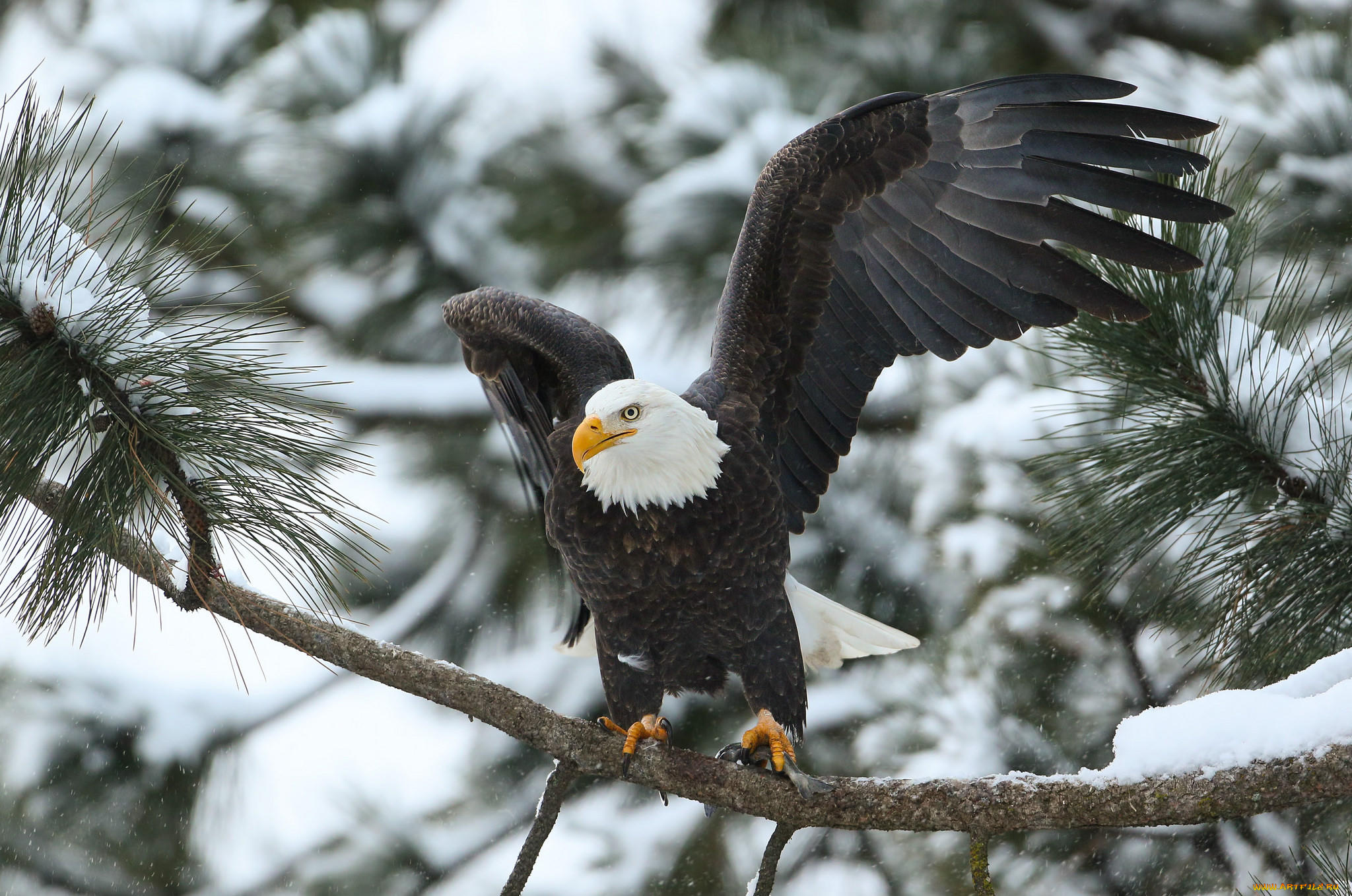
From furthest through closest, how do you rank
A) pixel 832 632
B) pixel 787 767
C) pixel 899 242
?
pixel 832 632 → pixel 899 242 → pixel 787 767

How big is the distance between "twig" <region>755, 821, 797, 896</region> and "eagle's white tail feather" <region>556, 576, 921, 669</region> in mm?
935

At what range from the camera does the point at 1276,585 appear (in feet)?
5.61

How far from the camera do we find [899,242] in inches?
88.2

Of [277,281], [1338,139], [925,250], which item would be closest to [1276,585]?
[925,250]

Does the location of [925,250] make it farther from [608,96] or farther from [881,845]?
[608,96]

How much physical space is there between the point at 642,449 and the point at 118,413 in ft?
2.62

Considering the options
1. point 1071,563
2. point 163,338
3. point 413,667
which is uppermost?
point 1071,563

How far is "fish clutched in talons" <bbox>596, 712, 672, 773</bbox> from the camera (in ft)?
5.62

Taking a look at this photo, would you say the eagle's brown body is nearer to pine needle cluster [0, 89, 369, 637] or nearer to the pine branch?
the pine branch

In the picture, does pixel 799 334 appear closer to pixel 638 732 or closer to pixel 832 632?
pixel 832 632

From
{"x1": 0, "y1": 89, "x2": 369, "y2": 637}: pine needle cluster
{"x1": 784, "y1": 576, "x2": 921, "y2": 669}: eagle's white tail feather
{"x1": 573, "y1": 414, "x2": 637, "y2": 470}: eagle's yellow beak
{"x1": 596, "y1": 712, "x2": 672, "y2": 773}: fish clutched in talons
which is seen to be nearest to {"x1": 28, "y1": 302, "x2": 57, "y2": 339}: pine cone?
{"x1": 0, "y1": 89, "x2": 369, "y2": 637}: pine needle cluster

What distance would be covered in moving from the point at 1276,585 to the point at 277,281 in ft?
9.92

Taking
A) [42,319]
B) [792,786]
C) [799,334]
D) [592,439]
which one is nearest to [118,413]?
[42,319]

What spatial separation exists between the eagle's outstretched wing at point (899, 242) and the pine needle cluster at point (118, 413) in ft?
3.20
